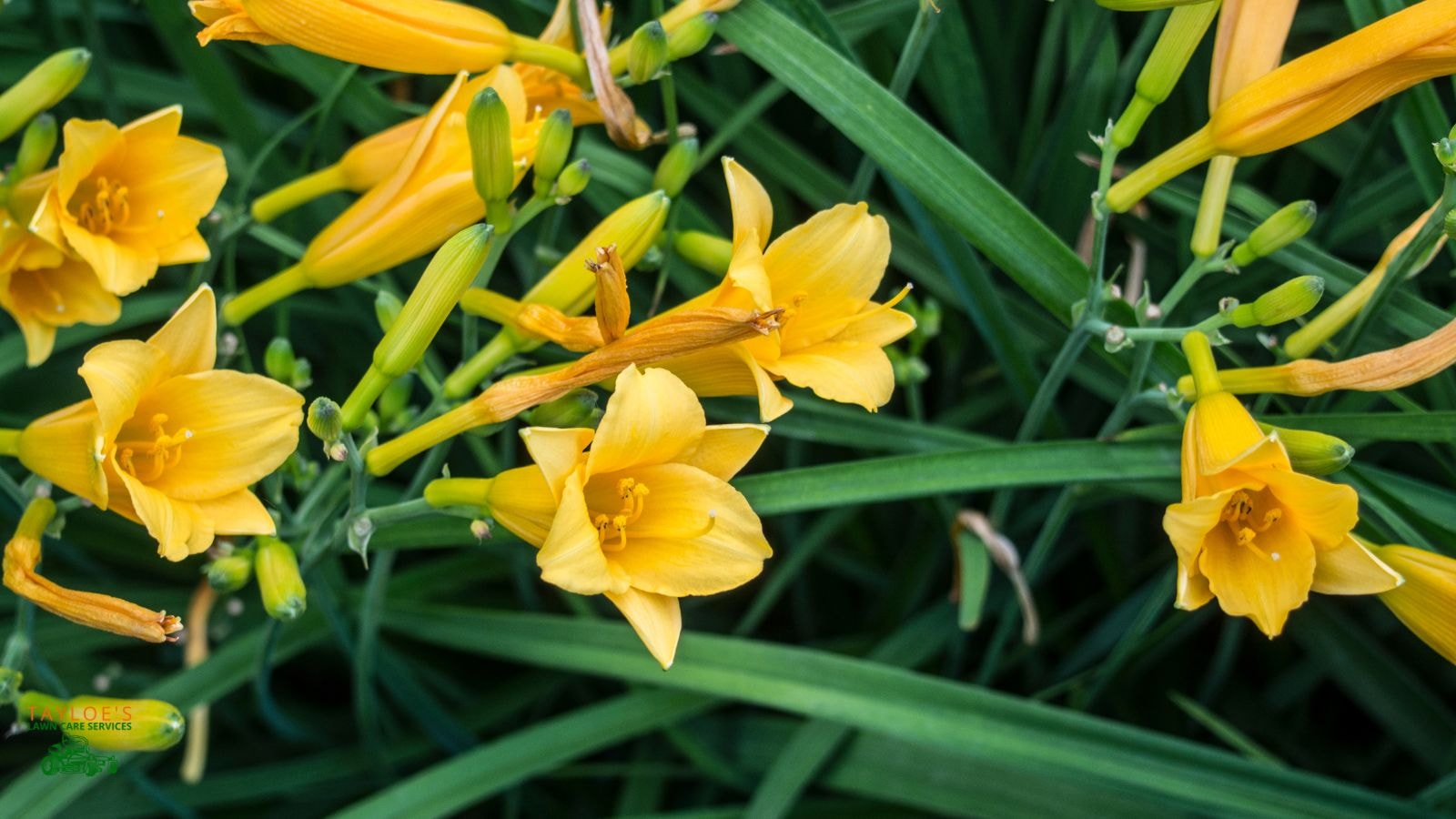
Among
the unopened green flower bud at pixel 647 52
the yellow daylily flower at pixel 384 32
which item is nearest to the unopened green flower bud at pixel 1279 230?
the unopened green flower bud at pixel 647 52

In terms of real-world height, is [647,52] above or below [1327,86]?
Answer: below

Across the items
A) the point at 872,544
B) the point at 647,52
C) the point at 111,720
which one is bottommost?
the point at 872,544

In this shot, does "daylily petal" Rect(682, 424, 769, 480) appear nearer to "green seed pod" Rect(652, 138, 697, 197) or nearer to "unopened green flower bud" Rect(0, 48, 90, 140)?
"green seed pod" Rect(652, 138, 697, 197)

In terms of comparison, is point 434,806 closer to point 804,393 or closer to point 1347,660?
point 804,393


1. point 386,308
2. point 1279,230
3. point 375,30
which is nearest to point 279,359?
point 386,308

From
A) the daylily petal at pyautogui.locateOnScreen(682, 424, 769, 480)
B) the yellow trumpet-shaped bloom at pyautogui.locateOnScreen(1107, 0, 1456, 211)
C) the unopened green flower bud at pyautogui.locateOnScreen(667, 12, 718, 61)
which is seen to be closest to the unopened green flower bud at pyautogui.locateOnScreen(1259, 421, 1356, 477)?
the yellow trumpet-shaped bloom at pyautogui.locateOnScreen(1107, 0, 1456, 211)

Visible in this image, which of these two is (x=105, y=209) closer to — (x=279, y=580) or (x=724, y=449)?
(x=279, y=580)

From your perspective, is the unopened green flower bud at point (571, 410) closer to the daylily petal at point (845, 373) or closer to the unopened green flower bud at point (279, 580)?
the daylily petal at point (845, 373)
